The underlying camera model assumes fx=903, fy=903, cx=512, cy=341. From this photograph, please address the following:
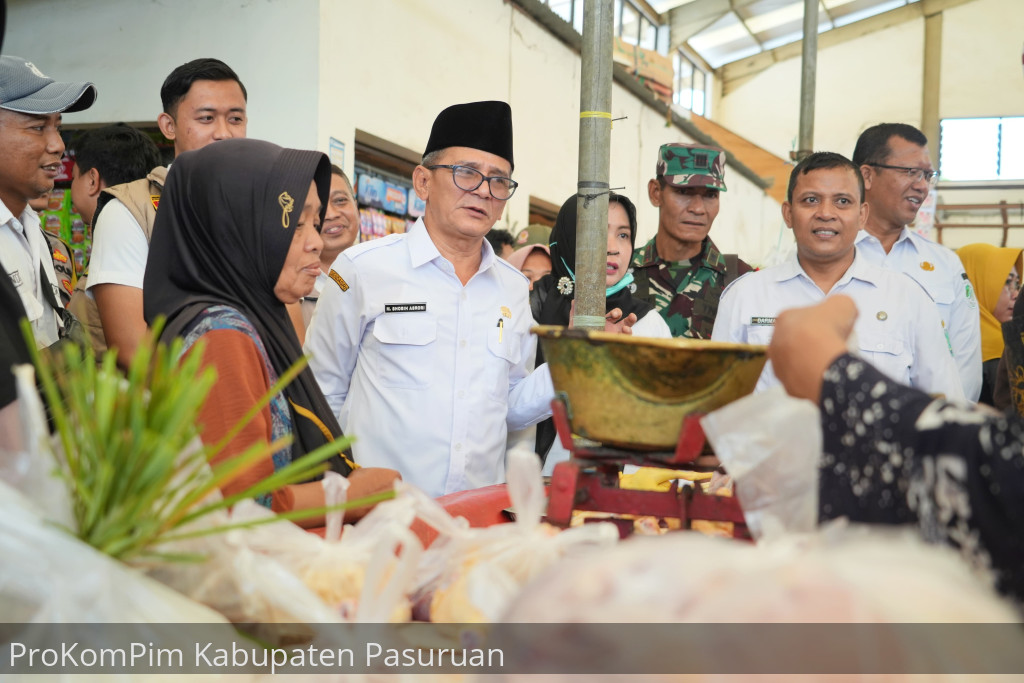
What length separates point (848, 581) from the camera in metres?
0.69

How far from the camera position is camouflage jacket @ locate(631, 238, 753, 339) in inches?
139

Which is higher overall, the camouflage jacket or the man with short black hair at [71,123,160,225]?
the man with short black hair at [71,123,160,225]

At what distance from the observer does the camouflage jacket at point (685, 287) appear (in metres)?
3.53

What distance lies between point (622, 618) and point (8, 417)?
0.92 meters

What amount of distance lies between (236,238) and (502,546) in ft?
2.70

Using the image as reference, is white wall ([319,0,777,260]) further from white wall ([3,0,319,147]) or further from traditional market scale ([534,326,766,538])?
traditional market scale ([534,326,766,538])

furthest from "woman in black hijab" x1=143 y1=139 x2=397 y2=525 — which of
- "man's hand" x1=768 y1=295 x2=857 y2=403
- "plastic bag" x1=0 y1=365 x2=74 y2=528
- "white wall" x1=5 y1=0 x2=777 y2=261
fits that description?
"white wall" x1=5 y1=0 x2=777 y2=261

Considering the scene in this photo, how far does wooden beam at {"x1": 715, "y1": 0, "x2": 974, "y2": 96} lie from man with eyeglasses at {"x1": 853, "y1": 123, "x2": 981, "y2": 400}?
14.0 m

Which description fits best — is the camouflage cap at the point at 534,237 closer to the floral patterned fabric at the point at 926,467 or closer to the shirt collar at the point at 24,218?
the shirt collar at the point at 24,218

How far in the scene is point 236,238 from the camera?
→ 1636mm

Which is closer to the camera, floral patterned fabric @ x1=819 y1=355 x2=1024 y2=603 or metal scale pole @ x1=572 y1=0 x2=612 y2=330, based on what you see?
floral patterned fabric @ x1=819 y1=355 x2=1024 y2=603

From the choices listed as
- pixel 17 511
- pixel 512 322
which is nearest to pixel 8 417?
pixel 17 511

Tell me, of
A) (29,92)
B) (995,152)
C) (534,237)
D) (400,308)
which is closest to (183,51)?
(534,237)

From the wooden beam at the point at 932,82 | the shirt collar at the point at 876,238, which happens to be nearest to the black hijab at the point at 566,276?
the shirt collar at the point at 876,238
